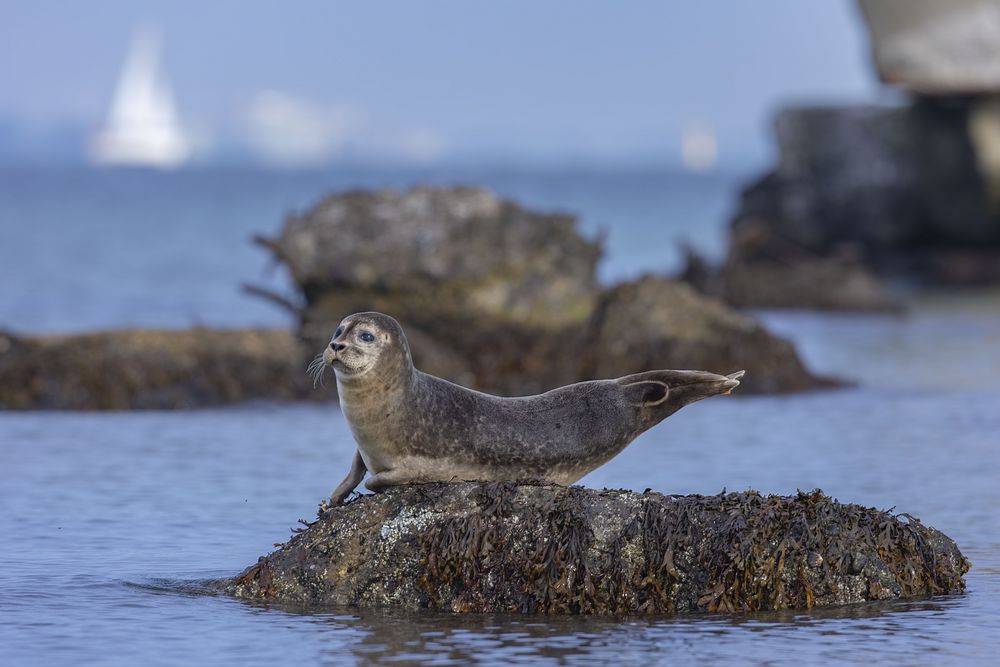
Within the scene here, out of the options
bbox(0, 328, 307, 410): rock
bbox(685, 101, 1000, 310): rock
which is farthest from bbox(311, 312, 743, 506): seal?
bbox(685, 101, 1000, 310): rock

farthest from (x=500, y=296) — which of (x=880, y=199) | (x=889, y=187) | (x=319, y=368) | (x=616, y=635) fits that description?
(x=880, y=199)

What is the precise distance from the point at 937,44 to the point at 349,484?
78.7 feet

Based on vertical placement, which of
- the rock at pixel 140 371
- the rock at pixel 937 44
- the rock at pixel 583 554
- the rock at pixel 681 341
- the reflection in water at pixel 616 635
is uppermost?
the rock at pixel 937 44

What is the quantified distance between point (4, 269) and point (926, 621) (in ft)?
129

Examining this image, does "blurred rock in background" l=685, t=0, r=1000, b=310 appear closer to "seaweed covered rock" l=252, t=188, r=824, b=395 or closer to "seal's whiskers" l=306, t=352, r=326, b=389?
"seaweed covered rock" l=252, t=188, r=824, b=395

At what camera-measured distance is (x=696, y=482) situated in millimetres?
11930

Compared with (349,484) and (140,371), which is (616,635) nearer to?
(349,484)

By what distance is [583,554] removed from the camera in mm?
7902

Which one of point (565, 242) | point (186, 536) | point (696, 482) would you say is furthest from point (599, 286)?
point (186, 536)

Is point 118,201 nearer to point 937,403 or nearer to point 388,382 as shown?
point 937,403

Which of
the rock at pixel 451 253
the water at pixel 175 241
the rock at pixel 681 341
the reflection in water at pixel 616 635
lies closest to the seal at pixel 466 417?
the reflection in water at pixel 616 635

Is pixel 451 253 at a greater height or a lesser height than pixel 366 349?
greater

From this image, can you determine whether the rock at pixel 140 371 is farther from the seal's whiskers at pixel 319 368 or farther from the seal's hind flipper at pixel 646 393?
the seal's hind flipper at pixel 646 393

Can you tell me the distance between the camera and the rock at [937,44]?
29.9 m
